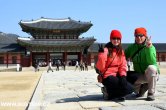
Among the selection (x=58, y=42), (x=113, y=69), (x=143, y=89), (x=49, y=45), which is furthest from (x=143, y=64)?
(x=58, y=42)

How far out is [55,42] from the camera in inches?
1939

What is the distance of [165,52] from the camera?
57.4m

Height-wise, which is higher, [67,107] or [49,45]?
[49,45]

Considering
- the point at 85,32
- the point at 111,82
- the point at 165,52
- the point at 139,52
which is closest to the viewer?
the point at 111,82

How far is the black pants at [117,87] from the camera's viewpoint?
6.03 metres

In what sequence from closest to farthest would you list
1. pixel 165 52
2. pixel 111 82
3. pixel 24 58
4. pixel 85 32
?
pixel 111 82
pixel 24 58
pixel 85 32
pixel 165 52

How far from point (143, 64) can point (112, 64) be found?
0.67 m

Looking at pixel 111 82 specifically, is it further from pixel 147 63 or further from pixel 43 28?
pixel 43 28

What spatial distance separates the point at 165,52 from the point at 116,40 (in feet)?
174

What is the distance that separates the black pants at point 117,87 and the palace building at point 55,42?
42.4 meters

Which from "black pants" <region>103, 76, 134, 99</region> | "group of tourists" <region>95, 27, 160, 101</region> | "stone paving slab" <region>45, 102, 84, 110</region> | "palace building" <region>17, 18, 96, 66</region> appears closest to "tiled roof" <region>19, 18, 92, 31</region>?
"palace building" <region>17, 18, 96, 66</region>

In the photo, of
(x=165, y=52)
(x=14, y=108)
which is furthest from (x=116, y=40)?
(x=165, y=52)

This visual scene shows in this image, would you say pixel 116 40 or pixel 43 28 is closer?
pixel 116 40

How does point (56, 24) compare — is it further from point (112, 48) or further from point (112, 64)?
point (112, 64)
